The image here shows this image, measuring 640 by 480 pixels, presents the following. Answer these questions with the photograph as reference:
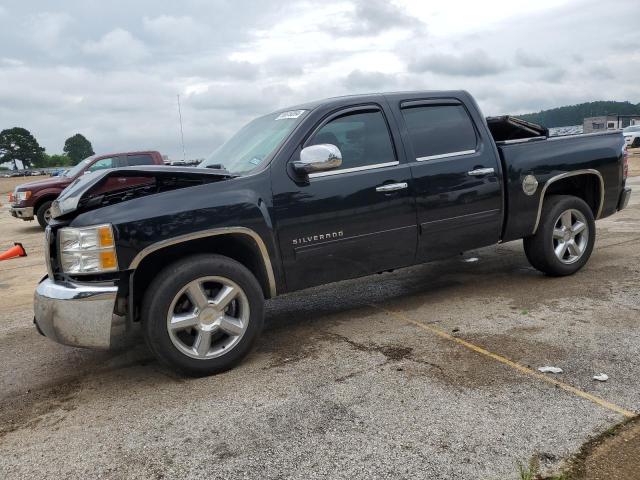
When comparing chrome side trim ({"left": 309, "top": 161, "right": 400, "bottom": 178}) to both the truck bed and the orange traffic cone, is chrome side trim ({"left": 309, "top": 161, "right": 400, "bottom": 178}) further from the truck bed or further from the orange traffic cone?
the orange traffic cone

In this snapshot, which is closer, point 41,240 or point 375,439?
point 375,439

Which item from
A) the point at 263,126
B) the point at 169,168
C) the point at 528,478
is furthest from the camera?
the point at 263,126

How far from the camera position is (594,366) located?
3.55 m

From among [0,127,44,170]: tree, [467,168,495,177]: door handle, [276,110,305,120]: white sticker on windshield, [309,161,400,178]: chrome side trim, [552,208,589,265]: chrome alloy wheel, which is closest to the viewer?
[309,161,400,178]: chrome side trim

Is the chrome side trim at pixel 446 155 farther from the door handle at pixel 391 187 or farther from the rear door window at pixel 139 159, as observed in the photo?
the rear door window at pixel 139 159

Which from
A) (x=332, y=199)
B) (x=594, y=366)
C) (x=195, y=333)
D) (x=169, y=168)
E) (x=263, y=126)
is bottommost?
(x=594, y=366)

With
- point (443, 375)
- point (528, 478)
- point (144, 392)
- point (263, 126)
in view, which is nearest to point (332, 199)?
point (263, 126)

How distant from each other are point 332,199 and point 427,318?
1.35 meters

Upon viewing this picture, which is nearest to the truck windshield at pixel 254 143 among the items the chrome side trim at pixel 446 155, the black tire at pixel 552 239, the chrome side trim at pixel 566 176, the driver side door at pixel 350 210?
the driver side door at pixel 350 210

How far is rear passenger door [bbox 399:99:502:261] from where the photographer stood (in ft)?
15.4

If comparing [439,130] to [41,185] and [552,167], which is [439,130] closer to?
[552,167]

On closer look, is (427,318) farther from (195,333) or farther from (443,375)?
(195,333)

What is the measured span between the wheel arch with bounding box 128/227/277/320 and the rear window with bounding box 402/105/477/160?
1.63m

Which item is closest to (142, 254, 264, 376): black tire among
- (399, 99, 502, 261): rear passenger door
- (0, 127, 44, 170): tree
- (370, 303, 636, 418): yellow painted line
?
(370, 303, 636, 418): yellow painted line
